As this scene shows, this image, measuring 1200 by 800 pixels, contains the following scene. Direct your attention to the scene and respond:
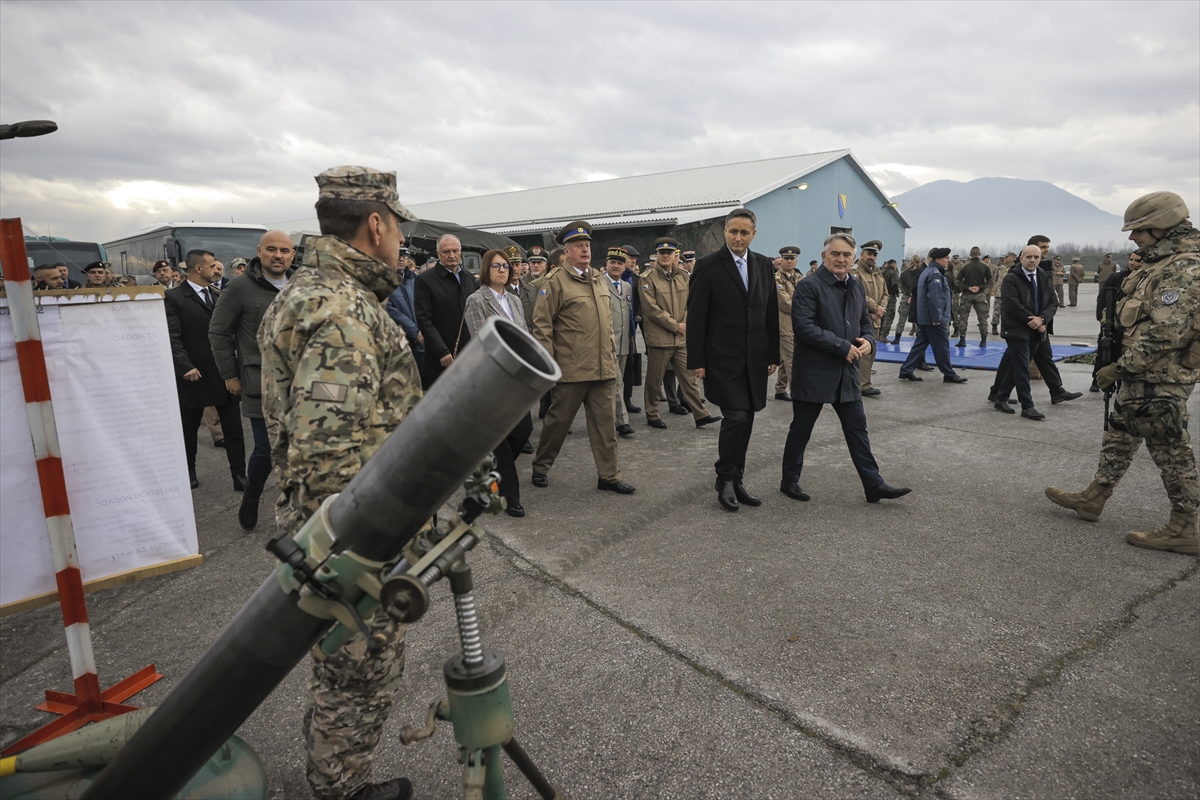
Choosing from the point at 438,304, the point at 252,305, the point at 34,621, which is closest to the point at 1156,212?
the point at 438,304

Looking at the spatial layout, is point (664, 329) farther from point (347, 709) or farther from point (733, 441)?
point (347, 709)

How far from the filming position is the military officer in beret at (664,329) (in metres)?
7.68

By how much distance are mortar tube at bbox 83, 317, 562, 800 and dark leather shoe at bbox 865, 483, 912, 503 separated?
4.19 m

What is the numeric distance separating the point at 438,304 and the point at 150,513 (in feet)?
10.1

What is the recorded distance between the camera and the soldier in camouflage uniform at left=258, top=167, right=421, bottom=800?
173cm

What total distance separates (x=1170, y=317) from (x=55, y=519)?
5.69 meters

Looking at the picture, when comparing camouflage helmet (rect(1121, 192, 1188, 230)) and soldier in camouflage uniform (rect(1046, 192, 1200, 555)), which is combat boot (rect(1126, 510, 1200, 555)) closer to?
soldier in camouflage uniform (rect(1046, 192, 1200, 555))

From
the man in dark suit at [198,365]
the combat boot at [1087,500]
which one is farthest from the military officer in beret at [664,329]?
the man in dark suit at [198,365]

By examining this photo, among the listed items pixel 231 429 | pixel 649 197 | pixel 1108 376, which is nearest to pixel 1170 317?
pixel 1108 376

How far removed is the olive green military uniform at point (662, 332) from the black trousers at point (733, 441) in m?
2.65

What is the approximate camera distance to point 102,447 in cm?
329

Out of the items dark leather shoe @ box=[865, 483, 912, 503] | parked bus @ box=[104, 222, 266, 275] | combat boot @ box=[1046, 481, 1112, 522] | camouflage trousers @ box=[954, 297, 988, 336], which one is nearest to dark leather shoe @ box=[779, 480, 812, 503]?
dark leather shoe @ box=[865, 483, 912, 503]

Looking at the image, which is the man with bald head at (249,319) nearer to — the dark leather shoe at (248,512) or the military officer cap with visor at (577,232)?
the dark leather shoe at (248,512)

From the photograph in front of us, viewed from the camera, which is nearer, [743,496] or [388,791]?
[388,791]
